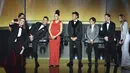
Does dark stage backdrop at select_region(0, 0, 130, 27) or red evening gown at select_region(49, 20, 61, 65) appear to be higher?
dark stage backdrop at select_region(0, 0, 130, 27)

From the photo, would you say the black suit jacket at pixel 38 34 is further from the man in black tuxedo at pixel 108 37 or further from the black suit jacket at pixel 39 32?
the man in black tuxedo at pixel 108 37

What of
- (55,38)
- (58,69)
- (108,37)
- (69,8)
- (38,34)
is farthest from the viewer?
(69,8)

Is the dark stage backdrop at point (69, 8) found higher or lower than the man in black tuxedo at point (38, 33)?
higher

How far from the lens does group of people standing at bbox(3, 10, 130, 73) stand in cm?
1020

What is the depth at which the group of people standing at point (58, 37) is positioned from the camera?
33.4ft

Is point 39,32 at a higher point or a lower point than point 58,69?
higher

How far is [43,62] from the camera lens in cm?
1174

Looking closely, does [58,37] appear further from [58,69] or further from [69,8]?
[69,8]

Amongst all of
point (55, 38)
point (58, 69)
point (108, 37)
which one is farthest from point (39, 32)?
point (108, 37)

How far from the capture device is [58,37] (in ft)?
34.9

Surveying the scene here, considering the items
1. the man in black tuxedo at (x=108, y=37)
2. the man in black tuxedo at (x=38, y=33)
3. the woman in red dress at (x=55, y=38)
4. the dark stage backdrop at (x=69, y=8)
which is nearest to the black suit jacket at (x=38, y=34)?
the man in black tuxedo at (x=38, y=33)

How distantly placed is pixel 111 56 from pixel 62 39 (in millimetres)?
1717

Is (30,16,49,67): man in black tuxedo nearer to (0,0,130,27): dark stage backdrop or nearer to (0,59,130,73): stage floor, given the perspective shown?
(0,59,130,73): stage floor

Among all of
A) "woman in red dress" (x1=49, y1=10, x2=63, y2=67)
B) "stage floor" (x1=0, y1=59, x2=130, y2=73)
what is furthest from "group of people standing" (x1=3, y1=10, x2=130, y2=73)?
"stage floor" (x1=0, y1=59, x2=130, y2=73)
